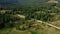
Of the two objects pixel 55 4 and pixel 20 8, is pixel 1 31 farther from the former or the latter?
pixel 55 4

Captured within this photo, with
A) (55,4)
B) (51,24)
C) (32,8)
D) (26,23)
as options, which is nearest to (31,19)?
Result: (26,23)

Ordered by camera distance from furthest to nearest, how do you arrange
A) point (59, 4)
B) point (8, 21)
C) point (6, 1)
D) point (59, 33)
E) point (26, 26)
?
point (6, 1) < point (59, 4) < point (8, 21) < point (26, 26) < point (59, 33)

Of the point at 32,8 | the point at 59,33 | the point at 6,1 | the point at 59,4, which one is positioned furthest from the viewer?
the point at 6,1

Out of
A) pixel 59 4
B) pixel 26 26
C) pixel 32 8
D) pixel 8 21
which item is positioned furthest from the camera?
pixel 59 4

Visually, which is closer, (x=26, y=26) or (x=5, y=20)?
(x=26, y=26)

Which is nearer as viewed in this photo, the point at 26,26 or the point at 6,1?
the point at 26,26

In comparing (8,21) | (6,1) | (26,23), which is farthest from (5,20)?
(6,1)

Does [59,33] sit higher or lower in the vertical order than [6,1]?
lower

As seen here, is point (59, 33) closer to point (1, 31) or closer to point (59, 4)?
point (1, 31)

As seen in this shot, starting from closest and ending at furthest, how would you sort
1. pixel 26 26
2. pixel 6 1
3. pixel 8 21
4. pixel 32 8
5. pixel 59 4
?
pixel 26 26
pixel 8 21
pixel 32 8
pixel 59 4
pixel 6 1
